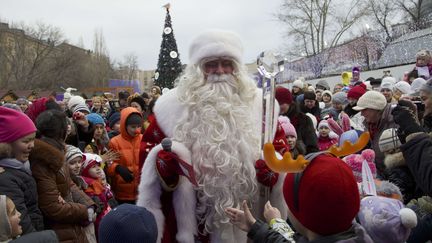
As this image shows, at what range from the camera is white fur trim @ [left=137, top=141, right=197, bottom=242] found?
8.97 ft

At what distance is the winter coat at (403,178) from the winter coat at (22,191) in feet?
8.22

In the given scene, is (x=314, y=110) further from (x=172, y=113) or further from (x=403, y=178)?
(x=172, y=113)

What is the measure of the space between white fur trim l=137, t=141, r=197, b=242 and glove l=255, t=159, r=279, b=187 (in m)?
0.45

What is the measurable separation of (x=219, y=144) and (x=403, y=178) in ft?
4.45

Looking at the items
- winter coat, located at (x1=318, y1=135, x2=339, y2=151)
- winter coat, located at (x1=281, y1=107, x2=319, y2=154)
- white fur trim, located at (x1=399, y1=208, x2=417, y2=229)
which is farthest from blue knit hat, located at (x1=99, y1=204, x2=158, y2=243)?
winter coat, located at (x1=318, y1=135, x2=339, y2=151)

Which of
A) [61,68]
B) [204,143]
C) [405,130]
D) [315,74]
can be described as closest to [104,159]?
[204,143]

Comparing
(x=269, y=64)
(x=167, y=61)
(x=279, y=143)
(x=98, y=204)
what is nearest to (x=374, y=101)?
(x=279, y=143)

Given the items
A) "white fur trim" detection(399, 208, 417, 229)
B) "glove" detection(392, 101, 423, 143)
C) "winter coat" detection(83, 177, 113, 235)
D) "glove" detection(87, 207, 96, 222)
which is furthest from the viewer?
"winter coat" detection(83, 177, 113, 235)

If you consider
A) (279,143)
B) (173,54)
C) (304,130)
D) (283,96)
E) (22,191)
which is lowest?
(22,191)

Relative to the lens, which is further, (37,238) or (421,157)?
(421,157)

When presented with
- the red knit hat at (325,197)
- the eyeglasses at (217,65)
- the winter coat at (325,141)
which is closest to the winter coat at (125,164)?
the eyeglasses at (217,65)

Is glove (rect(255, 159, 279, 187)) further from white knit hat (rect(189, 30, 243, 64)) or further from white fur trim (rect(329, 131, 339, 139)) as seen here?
white fur trim (rect(329, 131, 339, 139))

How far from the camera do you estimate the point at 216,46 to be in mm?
2977

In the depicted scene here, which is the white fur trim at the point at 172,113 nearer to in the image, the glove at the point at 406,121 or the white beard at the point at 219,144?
the white beard at the point at 219,144
